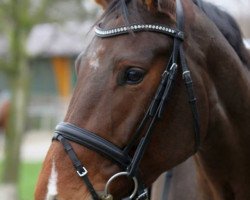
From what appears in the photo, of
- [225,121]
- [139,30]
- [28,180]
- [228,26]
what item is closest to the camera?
[139,30]

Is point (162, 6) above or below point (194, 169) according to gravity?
above

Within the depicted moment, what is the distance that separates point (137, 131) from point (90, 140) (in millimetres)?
243

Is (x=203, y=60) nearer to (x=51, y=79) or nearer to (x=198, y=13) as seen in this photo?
(x=198, y=13)

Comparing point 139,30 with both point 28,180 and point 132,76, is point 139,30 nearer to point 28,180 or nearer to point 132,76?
point 132,76

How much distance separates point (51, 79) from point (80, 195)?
32.6 metres

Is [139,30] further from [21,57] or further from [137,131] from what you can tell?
[21,57]

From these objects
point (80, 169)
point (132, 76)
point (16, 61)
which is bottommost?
point (80, 169)

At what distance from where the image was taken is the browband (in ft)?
9.41

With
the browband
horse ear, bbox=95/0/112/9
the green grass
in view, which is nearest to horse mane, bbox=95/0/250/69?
horse ear, bbox=95/0/112/9

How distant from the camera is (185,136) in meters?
3.08

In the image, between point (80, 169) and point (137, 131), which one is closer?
point (80, 169)

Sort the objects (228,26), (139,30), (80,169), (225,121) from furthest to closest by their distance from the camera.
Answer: (228,26) < (225,121) < (139,30) < (80,169)

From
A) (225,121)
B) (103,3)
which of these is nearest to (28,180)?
(103,3)

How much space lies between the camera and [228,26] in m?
3.44
